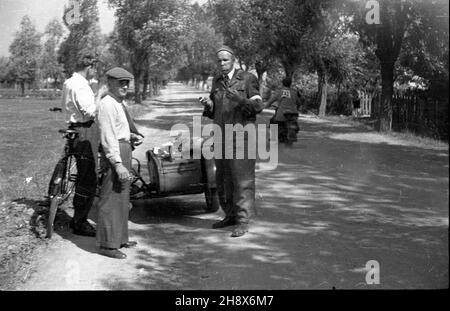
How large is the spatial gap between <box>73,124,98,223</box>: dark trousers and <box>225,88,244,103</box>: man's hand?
1.51m

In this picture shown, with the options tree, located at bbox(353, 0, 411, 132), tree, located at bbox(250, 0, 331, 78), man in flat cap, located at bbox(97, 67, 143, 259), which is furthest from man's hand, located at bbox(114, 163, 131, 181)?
tree, located at bbox(250, 0, 331, 78)

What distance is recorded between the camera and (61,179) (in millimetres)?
5766

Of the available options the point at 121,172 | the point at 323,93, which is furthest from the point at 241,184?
the point at 323,93

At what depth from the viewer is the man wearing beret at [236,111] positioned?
5652 millimetres

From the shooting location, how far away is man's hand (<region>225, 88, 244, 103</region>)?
18.4 ft

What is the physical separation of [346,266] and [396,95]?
46.0 feet

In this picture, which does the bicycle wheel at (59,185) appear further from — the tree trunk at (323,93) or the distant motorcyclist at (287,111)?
the tree trunk at (323,93)

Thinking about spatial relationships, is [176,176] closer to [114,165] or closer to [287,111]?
[114,165]

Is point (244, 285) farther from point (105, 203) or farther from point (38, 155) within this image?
point (38, 155)

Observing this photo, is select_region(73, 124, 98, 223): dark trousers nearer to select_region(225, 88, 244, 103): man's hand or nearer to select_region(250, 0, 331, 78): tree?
select_region(225, 88, 244, 103): man's hand

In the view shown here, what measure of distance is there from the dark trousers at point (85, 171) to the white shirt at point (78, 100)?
16 centimetres

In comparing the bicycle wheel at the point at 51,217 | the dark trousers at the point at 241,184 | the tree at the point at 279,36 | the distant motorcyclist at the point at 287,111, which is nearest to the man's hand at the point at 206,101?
the dark trousers at the point at 241,184

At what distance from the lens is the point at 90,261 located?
191 inches

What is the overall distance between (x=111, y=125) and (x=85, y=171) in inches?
44.7
